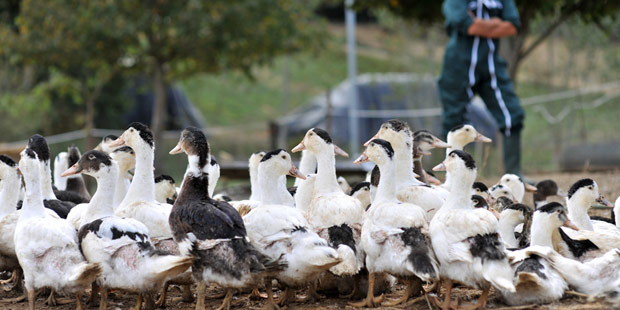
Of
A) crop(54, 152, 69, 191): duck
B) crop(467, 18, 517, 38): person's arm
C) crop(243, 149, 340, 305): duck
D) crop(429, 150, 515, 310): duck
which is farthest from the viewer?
crop(467, 18, 517, 38): person's arm

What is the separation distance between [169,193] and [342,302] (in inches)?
92.5

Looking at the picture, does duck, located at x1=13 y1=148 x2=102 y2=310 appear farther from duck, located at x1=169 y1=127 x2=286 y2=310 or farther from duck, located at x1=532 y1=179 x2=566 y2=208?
duck, located at x1=532 y1=179 x2=566 y2=208

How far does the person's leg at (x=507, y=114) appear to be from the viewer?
953 centimetres

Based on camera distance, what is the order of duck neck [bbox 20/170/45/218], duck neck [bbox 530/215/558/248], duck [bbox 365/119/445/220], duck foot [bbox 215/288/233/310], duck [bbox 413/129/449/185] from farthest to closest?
duck [bbox 413/129/449/185] < duck [bbox 365/119/445/220] < duck neck [bbox 20/170/45/218] < duck neck [bbox 530/215/558/248] < duck foot [bbox 215/288/233/310]

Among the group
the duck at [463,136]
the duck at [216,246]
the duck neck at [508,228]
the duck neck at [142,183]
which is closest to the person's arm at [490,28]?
the duck at [463,136]

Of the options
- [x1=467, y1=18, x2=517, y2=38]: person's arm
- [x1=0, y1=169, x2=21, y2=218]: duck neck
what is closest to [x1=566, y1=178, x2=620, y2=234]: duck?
[x1=467, y1=18, x2=517, y2=38]: person's arm

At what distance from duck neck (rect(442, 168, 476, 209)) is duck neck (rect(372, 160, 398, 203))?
1.63ft

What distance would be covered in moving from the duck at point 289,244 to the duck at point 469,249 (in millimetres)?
708

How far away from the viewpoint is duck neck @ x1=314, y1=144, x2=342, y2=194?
6242 mm

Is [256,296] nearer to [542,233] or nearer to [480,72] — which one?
[542,233]

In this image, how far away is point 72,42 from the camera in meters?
14.6

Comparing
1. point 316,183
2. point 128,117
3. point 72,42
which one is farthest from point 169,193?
Result: point 128,117

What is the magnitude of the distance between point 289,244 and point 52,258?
1.58 m

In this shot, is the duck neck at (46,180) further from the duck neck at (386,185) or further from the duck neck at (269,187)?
the duck neck at (386,185)
